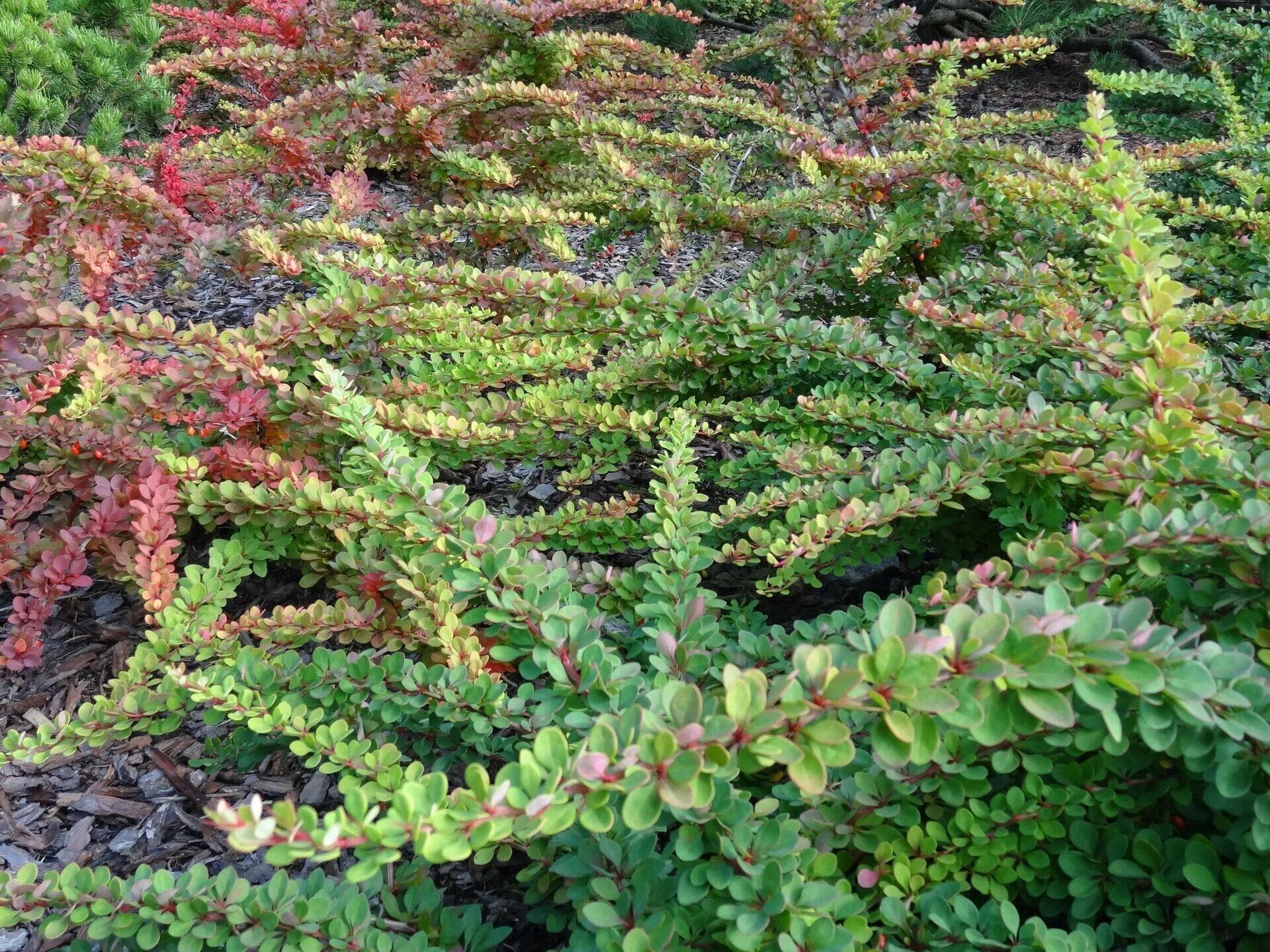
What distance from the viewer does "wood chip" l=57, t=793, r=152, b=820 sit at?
5.08 ft

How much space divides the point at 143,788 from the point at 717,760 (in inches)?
56.1

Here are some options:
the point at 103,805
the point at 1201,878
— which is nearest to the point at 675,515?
the point at 1201,878

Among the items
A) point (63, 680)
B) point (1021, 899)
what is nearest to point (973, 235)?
point (1021, 899)

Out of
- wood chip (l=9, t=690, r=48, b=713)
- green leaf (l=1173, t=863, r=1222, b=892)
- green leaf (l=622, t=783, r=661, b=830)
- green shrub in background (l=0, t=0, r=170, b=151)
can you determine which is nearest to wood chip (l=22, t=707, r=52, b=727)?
wood chip (l=9, t=690, r=48, b=713)

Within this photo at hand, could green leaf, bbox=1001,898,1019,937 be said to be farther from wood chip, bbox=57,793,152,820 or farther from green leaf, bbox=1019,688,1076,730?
wood chip, bbox=57,793,152,820

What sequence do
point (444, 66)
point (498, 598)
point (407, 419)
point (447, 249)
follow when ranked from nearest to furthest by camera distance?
point (498, 598), point (407, 419), point (447, 249), point (444, 66)

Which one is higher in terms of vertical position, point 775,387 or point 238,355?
point 238,355

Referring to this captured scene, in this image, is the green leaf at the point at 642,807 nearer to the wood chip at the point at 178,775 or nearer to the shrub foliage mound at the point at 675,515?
the shrub foliage mound at the point at 675,515

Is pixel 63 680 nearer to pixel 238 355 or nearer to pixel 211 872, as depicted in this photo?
pixel 211 872

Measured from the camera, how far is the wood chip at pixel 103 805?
155 cm

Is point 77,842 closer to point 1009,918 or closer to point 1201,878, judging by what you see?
point 1009,918

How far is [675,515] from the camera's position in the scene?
130 centimetres

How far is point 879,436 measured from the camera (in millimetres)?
1645

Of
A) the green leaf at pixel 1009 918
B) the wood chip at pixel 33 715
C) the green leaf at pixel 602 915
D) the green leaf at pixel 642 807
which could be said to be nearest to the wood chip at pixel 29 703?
the wood chip at pixel 33 715
